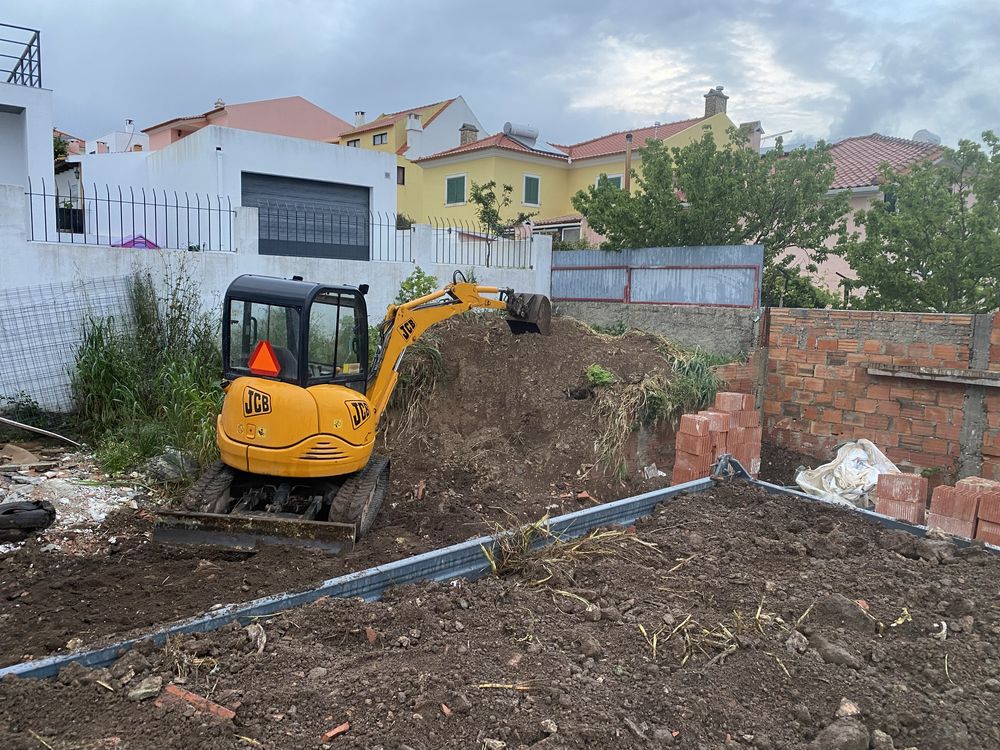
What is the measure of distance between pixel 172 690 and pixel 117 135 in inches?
1167

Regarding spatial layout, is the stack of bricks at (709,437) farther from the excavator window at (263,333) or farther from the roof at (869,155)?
the roof at (869,155)

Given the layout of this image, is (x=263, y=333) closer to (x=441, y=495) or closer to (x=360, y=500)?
(x=360, y=500)

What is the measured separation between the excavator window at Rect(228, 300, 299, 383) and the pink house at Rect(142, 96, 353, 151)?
2118cm

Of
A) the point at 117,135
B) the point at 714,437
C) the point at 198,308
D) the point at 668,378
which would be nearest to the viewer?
the point at 714,437

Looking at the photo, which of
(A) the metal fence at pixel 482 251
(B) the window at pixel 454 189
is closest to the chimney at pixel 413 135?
(B) the window at pixel 454 189

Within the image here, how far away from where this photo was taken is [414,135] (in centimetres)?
3325

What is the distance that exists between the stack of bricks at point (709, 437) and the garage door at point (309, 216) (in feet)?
24.8

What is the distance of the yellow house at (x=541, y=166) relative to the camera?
88.6 ft

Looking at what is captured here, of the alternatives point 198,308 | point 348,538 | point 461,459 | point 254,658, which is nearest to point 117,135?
point 198,308

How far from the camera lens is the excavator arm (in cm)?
674

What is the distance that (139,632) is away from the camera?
3316mm

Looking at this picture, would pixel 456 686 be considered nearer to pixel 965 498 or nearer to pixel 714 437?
pixel 965 498

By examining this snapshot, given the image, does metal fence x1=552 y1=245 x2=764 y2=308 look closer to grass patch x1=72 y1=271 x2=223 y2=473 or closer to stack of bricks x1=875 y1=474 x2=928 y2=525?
stack of bricks x1=875 y1=474 x2=928 y2=525

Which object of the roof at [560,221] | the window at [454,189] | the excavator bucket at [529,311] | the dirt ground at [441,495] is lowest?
the dirt ground at [441,495]
